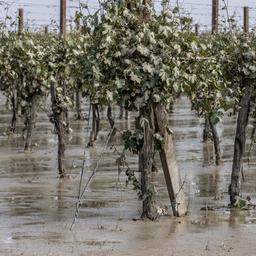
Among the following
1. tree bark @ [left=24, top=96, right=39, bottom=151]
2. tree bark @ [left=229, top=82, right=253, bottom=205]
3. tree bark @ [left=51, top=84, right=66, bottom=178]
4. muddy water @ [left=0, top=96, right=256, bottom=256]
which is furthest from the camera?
tree bark @ [left=24, top=96, right=39, bottom=151]

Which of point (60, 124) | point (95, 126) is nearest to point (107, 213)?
point (60, 124)

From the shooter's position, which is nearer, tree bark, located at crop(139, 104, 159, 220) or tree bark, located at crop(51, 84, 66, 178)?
tree bark, located at crop(139, 104, 159, 220)

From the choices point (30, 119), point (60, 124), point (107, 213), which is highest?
point (60, 124)

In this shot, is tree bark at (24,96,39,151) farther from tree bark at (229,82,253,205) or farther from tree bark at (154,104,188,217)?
tree bark at (154,104,188,217)

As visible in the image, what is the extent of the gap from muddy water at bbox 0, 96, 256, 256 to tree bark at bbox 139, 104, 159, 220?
0.68 ft

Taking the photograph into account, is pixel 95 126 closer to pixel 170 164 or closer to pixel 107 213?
pixel 107 213

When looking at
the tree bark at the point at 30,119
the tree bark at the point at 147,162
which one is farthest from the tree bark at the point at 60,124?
the tree bark at the point at 147,162

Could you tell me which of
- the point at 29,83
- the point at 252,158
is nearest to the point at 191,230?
the point at 252,158

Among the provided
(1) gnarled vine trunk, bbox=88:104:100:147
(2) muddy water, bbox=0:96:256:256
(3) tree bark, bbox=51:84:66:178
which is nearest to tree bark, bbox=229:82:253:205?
(2) muddy water, bbox=0:96:256:256

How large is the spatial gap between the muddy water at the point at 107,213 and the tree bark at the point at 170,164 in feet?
0.78

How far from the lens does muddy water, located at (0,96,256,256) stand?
9469mm

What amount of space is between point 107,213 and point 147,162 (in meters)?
1.48

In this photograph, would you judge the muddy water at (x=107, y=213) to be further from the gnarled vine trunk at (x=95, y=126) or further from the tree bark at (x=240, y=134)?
the gnarled vine trunk at (x=95, y=126)

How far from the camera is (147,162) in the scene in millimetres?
11188
